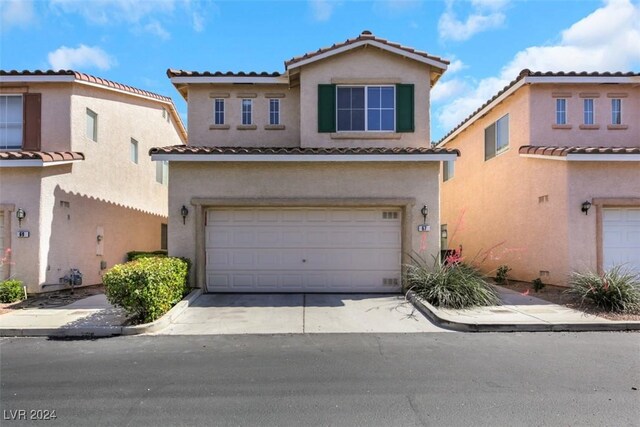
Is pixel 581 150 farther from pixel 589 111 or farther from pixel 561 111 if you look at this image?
pixel 589 111

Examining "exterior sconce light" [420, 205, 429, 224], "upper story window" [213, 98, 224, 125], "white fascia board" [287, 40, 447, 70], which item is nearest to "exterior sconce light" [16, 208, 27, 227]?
"upper story window" [213, 98, 224, 125]

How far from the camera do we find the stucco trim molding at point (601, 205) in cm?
995

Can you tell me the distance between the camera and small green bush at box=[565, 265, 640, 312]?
7.84 meters

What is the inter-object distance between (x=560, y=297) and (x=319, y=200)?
6482 mm

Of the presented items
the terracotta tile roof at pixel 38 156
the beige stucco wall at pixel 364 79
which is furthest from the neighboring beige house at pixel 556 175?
the terracotta tile roof at pixel 38 156

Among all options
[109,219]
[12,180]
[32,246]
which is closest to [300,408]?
[32,246]

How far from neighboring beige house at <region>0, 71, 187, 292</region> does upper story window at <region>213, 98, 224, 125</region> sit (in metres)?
3.95

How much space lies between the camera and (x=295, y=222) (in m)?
10.2

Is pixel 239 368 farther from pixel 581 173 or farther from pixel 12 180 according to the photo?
pixel 581 173

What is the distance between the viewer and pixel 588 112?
11.6m

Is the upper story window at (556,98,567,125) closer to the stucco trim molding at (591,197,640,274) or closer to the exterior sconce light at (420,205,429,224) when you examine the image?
the stucco trim molding at (591,197,640,274)

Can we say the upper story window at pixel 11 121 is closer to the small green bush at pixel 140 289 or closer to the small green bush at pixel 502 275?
the small green bush at pixel 140 289

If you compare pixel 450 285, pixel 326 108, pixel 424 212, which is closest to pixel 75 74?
pixel 326 108

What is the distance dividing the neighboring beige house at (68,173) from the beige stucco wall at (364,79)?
22.3ft
